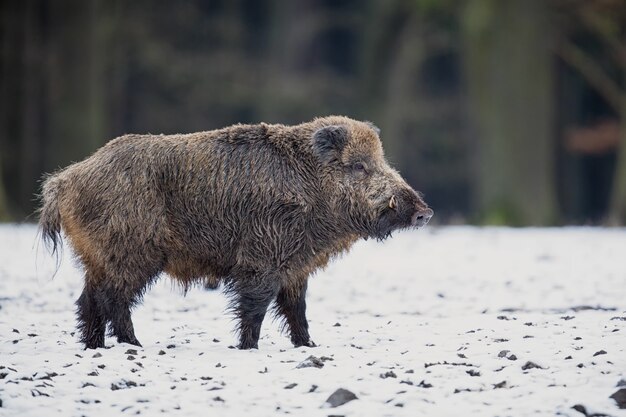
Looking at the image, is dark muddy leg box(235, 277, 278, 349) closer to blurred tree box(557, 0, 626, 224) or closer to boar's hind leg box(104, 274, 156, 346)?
boar's hind leg box(104, 274, 156, 346)

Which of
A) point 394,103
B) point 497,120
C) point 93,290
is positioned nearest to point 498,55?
point 497,120

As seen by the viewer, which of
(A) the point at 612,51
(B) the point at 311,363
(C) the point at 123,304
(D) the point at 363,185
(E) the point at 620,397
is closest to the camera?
(E) the point at 620,397

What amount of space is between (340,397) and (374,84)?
70.1ft

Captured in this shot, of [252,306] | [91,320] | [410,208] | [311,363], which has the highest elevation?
[410,208]

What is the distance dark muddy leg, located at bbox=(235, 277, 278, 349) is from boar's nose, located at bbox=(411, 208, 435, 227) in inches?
47.9

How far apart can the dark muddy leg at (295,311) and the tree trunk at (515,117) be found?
11.1 m

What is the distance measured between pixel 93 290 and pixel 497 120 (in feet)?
40.9

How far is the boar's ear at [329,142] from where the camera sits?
9.19 metres

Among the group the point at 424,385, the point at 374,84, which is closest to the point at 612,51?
the point at 374,84

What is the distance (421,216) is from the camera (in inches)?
346

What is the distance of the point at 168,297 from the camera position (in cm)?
1180

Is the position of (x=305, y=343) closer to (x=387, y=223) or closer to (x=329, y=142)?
(x=387, y=223)

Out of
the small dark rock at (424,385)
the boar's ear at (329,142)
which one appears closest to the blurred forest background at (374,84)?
the boar's ear at (329,142)

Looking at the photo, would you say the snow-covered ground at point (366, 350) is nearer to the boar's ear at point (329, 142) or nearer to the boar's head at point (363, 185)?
the boar's head at point (363, 185)
